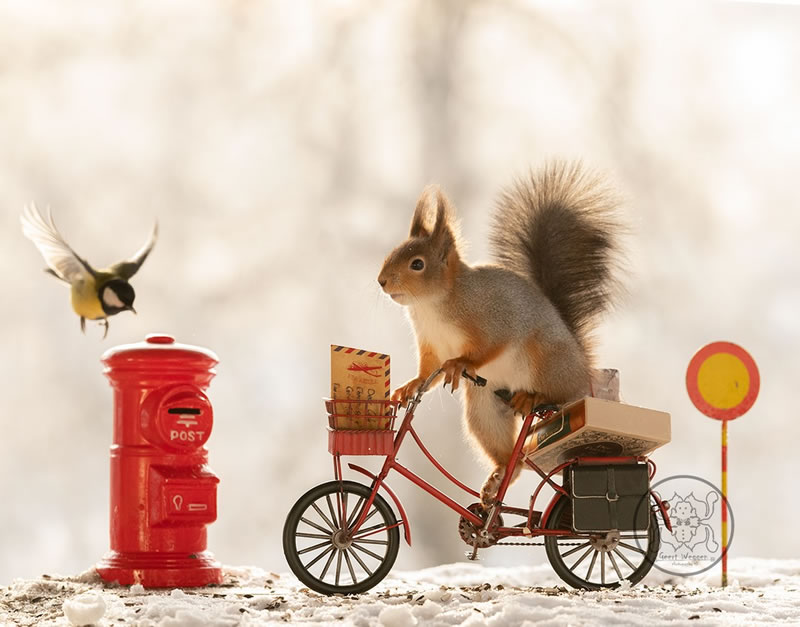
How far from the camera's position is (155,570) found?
3.37 meters

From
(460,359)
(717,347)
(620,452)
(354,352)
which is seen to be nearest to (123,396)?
(354,352)

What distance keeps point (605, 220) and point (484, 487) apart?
3.66 feet

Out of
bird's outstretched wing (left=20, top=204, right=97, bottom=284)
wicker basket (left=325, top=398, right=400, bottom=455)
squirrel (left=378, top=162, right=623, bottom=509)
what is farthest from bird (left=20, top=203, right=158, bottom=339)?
squirrel (left=378, top=162, right=623, bottom=509)

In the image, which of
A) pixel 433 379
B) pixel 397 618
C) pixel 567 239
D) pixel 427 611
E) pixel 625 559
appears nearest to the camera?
pixel 397 618

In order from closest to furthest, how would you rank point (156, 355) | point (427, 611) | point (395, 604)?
point (427, 611)
point (395, 604)
point (156, 355)

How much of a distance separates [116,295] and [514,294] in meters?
1.34

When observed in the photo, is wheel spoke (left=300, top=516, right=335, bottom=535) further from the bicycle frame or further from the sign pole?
the sign pole

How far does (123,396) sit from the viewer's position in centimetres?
347

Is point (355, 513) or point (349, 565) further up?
point (355, 513)

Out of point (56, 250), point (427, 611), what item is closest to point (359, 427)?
point (427, 611)

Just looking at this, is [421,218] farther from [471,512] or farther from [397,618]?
[397,618]

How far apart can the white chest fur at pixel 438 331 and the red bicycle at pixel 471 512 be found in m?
0.16

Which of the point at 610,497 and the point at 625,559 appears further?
the point at 625,559

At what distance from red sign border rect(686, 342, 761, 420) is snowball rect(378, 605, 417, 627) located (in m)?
1.36
